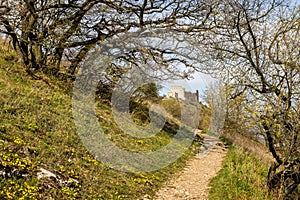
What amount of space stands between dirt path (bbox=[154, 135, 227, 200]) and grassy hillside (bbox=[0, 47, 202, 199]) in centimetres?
31

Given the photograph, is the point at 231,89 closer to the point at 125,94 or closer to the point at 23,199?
the point at 23,199

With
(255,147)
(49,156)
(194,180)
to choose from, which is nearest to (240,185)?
(194,180)

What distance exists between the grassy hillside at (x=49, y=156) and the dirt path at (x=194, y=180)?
31 centimetres

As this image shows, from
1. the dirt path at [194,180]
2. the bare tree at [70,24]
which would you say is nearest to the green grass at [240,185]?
the dirt path at [194,180]

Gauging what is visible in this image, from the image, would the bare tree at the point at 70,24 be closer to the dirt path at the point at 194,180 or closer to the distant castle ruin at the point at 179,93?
the distant castle ruin at the point at 179,93

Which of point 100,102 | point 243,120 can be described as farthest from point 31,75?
point 243,120

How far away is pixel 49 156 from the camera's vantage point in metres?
5.77

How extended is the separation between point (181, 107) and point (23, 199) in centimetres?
1365

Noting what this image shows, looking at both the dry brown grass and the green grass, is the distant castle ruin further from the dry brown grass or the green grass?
the green grass

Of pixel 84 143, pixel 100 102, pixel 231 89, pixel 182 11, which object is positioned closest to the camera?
pixel 231 89

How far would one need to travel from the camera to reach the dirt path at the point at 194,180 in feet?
22.2

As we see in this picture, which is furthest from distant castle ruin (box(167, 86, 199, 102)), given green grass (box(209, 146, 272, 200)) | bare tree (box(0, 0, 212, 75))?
green grass (box(209, 146, 272, 200))

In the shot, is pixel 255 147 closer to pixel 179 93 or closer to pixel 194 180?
pixel 194 180

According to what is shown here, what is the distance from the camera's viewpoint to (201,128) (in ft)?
67.6
